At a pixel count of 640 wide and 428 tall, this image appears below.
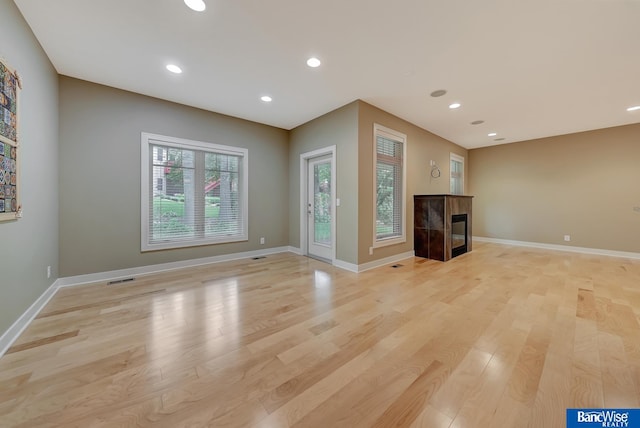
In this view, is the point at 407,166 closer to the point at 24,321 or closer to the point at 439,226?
the point at 439,226

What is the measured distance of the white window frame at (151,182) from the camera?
3.43 meters

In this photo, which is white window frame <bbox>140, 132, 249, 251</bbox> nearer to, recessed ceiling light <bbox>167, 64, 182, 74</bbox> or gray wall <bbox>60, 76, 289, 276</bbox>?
gray wall <bbox>60, 76, 289, 276</bbox>

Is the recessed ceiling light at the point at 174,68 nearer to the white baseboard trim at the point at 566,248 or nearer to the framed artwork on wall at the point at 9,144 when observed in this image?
the framed artwork on wall at the point at 9,144

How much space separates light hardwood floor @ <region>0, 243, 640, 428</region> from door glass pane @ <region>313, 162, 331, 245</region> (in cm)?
154

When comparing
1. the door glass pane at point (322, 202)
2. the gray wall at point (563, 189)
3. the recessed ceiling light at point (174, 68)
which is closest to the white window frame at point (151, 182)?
the recessed ceiling light at point (174, 68)

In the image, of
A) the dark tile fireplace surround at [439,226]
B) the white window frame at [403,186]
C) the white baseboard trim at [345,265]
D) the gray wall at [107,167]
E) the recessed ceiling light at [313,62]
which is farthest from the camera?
the dark tile fireplace surround at [439,226]

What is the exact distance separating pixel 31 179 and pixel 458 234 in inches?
248

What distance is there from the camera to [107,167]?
3.18 meters

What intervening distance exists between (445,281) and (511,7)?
294 cm

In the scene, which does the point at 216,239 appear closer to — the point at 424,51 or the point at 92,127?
the point at 92,127

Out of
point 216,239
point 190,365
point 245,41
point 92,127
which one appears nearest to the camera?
point 190,365

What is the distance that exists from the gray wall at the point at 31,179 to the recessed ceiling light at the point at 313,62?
7.92 ft

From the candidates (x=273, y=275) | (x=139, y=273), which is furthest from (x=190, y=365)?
(x=139, y=273)

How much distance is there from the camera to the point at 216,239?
4148 millimetres
